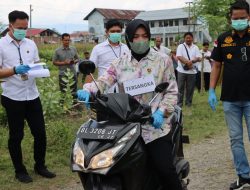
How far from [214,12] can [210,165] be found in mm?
16500

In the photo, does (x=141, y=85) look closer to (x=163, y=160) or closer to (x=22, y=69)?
(x=163, y=160)

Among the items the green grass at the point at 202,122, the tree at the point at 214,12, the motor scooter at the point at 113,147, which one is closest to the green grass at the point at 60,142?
the green grass at the point at 202,122

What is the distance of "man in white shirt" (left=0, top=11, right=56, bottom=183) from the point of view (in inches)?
200

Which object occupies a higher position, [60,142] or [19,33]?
[19,33]

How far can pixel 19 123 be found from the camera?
17.0ft

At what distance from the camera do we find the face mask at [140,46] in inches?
137

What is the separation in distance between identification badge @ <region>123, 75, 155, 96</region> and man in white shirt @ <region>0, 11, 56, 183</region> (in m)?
1.87

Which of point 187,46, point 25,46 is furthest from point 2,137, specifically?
point 187,46

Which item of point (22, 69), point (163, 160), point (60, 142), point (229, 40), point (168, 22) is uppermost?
point (168, 22)

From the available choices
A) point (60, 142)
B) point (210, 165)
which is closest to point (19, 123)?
point (60, 142)

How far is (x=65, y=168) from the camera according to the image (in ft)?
18.9

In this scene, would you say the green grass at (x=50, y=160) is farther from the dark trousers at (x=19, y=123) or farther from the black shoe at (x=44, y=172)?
the dark trousers at (x=19, y=123)

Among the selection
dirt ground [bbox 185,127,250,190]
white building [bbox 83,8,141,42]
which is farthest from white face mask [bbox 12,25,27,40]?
white building [bbox 83,8,141,42]

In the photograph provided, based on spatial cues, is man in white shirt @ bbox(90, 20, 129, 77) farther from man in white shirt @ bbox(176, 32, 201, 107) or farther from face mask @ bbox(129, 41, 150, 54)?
man in white shirt @ bbox(176, 32, 201, 107)
